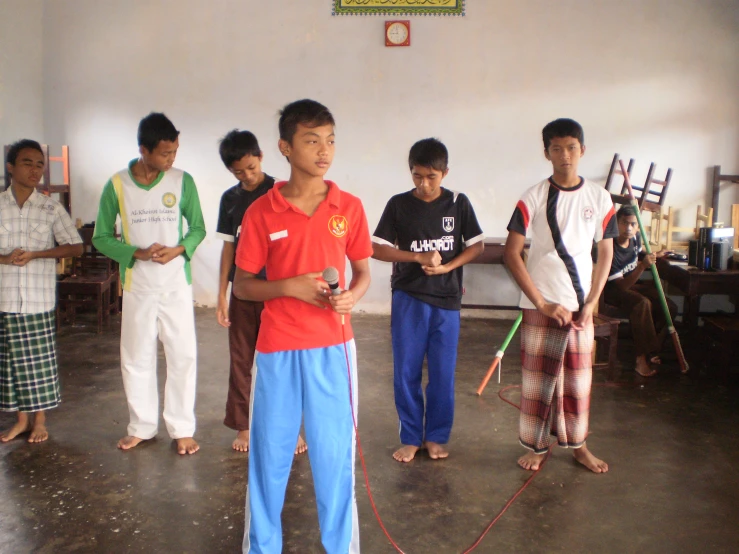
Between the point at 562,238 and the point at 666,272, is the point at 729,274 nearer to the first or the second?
the point at 666,272

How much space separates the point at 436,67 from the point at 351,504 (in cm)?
490

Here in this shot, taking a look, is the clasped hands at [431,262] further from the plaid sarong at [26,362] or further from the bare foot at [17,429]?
the bare foot at [17,429]

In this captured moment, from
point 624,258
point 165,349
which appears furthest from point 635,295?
point 165,349

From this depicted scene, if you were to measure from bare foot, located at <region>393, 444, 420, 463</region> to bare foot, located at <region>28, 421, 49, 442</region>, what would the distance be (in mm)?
1756

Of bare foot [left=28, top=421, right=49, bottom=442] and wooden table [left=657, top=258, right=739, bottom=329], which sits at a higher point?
wooden table [left=657, top=258, right=739, bottom=329]

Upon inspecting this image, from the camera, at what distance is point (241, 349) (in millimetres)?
3260

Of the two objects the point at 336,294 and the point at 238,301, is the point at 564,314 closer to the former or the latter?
the point at 336,294

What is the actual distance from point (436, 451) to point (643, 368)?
211 centimetres

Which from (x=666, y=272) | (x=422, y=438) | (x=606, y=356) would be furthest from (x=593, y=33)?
(x=422, y=438)

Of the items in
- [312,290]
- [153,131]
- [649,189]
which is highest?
[153,131]

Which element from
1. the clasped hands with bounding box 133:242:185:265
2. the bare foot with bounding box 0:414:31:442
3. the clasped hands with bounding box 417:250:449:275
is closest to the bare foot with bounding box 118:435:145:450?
the bare foot with bounding box 0:414:31:442

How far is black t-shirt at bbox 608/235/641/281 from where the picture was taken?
15.9ft

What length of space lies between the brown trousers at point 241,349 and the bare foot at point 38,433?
3.24 feet

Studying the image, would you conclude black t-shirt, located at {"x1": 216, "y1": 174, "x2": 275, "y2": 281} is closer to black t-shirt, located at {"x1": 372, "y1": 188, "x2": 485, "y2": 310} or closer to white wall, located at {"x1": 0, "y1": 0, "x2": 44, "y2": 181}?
black t-shirt, located at {"x1": 372, "y1": 188, "x2": 485, "y2": 310}
